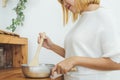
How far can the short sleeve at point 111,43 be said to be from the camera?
0.84 m

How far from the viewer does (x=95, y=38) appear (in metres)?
0.89

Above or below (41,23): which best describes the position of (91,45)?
below

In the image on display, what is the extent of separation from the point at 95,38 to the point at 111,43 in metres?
0.08

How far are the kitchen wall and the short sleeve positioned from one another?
0.82 metres

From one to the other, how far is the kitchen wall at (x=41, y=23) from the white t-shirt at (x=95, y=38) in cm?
69

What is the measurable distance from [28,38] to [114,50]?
99cm

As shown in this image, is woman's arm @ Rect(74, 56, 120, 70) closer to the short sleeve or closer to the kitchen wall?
the short sleeve

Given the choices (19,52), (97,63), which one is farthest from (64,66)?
(19,52)

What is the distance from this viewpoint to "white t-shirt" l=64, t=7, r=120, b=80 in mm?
845

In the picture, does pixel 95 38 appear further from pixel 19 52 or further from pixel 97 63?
pixel 19 52

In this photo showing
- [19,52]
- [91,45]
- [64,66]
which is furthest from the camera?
[19,52]

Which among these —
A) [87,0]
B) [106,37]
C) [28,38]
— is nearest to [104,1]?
[28,38]

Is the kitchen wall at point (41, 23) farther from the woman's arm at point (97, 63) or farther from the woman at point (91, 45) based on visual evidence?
the woman's arm at point (97, 63)

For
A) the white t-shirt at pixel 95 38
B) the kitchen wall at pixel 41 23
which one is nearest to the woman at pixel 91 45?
the white t-shirt at pixel 95 38
